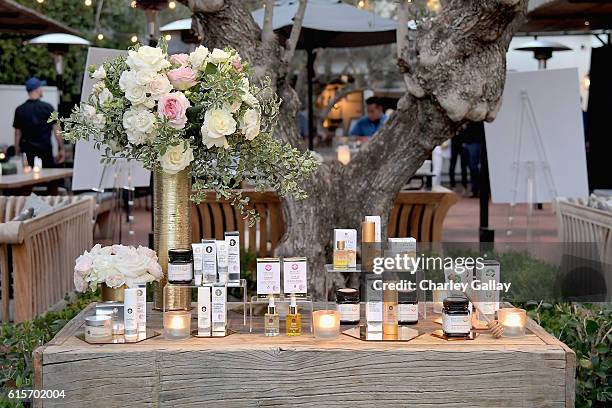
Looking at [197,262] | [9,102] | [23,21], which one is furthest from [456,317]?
[9,102]

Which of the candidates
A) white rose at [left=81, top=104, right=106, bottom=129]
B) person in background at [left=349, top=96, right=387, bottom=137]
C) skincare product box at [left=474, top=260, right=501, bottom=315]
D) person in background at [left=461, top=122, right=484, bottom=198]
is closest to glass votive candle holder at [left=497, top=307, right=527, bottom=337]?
skincare product box at [left=474, top=260, right=501, bottom=315]

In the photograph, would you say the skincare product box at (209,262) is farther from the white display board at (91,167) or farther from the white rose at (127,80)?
the white display board at (91,167)

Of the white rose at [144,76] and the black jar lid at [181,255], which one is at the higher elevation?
the white rose at [144,76]

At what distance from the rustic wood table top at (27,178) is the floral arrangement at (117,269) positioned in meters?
5.52

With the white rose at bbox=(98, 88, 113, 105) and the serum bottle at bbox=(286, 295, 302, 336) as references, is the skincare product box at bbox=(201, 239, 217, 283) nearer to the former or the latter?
the serum bottle at bbox=(286, 295, 302, 336)

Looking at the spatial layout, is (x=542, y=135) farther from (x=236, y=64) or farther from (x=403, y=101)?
(x=236, y=64)

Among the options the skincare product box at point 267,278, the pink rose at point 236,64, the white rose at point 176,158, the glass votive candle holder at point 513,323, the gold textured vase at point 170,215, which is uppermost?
the pink rose at point 236,64

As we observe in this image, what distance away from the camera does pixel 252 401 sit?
2891 millimetres

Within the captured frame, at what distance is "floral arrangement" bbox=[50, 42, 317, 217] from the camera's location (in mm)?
3137

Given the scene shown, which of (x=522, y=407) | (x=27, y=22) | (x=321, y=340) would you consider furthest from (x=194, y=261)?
(x=27, y=22)

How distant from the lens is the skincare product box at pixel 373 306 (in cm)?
296

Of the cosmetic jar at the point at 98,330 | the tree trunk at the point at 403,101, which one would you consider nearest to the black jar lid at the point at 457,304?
the cosmetic jar at the point at 98,330

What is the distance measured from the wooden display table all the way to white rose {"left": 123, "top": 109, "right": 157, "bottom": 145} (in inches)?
28.3

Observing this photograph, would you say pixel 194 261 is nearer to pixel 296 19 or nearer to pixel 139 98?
pixel 139 98
